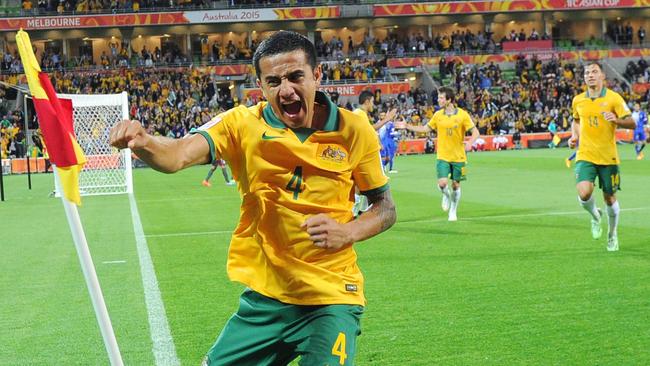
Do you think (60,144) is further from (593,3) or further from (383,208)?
(593,3)

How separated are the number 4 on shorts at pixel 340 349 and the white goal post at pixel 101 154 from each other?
2292 cm

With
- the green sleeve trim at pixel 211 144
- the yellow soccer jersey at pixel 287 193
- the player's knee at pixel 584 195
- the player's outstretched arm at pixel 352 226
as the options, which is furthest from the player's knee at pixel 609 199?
the green sleeve trim at pixel 211 144

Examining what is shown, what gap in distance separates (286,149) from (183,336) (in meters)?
3.97

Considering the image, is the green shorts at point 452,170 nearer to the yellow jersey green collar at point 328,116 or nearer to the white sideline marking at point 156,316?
the white sideline marking at point 156,316

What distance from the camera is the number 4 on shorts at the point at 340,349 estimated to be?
158 inches

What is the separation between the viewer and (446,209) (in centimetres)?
1831

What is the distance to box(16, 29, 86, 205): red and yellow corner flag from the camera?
11.3 feet

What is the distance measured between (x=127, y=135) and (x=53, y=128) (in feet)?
1.15

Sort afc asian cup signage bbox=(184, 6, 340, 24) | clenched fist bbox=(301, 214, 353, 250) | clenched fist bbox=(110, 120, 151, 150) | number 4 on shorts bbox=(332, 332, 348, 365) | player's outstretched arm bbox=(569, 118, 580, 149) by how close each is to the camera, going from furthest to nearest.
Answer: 1. afc asian cup signage bbox=(184, 6, 340, 24)
2. player's outstretched arm bbox=(569, 118, 580, 149)
3. number 4 on shorts bbox=(332, 332, 348, 365)
4. clenched fist bbox=(301, 214, 353, 250)
5. clenched fist bbox=(110, 120, 151, 150)

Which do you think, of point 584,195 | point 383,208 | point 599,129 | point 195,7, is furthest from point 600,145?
point 195,7

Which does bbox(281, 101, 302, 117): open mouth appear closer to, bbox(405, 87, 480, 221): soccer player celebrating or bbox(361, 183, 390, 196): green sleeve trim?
bbox(361, 183, 390, 196): green sleeve trim

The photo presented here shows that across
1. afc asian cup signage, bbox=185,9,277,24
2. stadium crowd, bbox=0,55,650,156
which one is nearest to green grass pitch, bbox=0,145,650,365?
stadium crowd, bbox=0,55,650,156

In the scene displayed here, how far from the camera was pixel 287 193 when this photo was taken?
13.4 feet

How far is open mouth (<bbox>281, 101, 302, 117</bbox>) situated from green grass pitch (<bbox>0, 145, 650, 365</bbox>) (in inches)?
122
